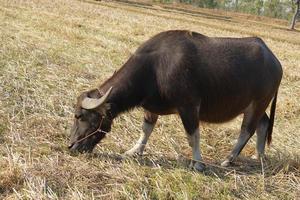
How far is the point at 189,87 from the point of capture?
15.2 ft

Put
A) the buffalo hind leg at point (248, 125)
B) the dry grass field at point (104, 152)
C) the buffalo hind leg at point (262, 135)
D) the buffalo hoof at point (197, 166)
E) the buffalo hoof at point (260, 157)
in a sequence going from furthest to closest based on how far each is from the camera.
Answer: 1. the buffalo hind leg at point (262, 135)
2. the buffalo hoof at point (260, 157)
3. the buffalo hind leg at point (248, 125)
4. the buffalo hoof at point (197, 166)
5. the dry grass field at point (104, 152)

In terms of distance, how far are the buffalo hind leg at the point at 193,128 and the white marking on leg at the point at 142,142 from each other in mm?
600

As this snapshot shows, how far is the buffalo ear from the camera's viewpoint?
4.41m

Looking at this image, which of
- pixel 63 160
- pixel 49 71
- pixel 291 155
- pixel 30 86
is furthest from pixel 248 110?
pixel 49 71

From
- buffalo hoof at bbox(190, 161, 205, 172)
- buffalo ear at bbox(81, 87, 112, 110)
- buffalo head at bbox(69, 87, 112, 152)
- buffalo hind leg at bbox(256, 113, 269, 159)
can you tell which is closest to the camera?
buffalo ear at bbox(81, 87, 112, 110)

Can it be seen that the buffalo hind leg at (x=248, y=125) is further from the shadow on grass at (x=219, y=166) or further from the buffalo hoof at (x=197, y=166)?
the buffalo hoof at (x=197, y=166)

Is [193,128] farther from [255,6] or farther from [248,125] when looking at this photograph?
[255,6]

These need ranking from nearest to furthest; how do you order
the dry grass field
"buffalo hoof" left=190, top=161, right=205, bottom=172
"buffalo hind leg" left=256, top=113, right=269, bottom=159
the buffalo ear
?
1. the dry grass field
2. the buffalo ear
3. "buffalo hoof" left=190, top=161, right=205, bottom=172
4. "buffalo hind leg" left=256, top=113, right=269, bottom=159

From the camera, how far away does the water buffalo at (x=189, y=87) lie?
4641mm

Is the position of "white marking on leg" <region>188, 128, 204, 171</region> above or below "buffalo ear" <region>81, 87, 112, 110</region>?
below

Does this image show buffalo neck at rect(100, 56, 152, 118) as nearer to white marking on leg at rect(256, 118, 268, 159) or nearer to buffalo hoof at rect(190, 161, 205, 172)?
buffalo hoof at rect(190, 161, 205, 172)

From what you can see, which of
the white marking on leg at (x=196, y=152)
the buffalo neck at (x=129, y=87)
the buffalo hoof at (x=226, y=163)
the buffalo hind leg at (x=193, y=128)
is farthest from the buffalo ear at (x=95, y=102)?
the buffalo hoof at (x=226, y=163)

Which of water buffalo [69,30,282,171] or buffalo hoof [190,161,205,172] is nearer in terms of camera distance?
water buffalo [69,30,282,171]

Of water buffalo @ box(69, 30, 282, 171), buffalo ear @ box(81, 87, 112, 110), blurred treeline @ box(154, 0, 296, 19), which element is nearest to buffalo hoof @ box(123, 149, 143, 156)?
water buffalo @ box(69, 30, 282, 171)
